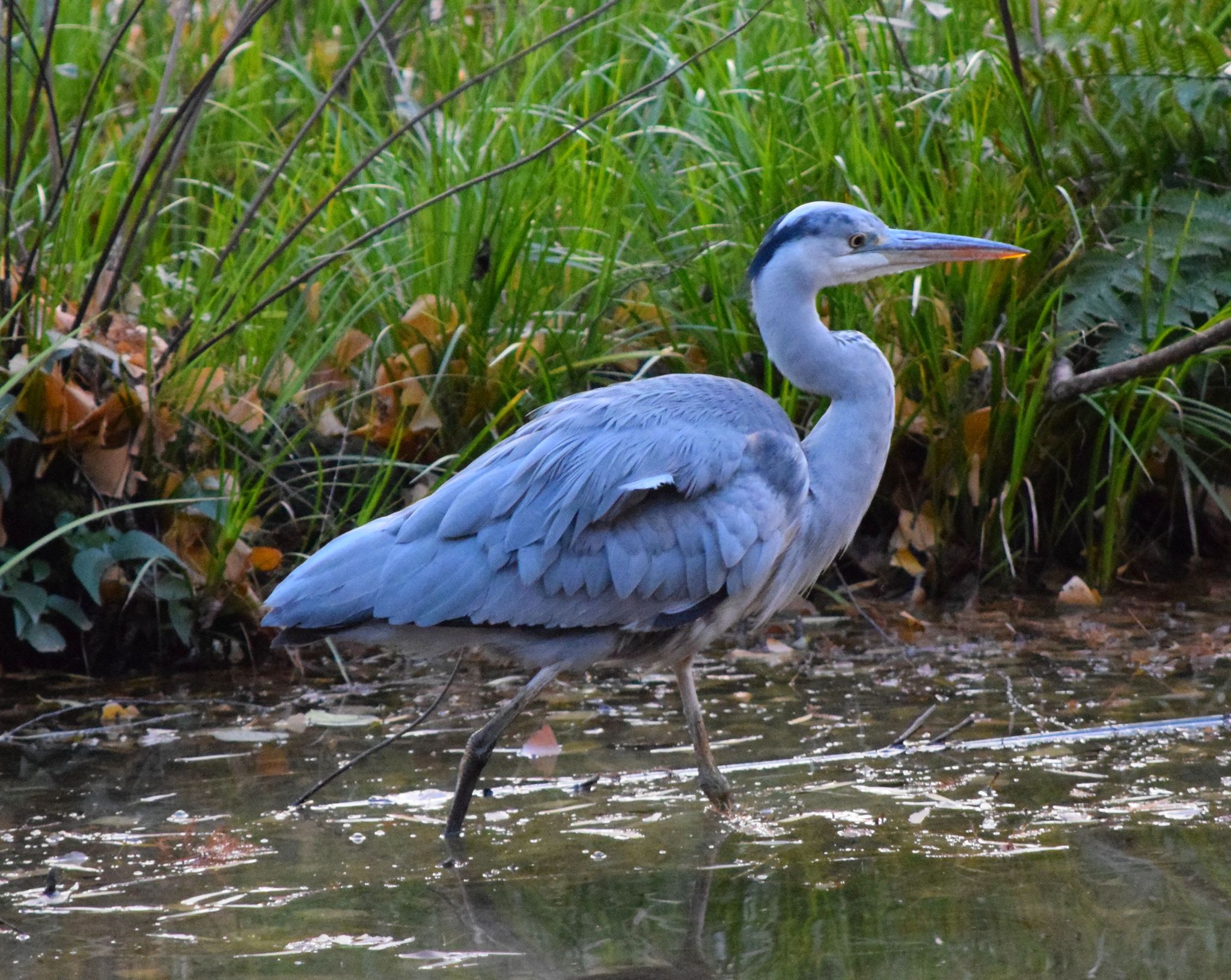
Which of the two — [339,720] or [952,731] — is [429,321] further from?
[952,731]

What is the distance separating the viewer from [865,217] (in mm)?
4094

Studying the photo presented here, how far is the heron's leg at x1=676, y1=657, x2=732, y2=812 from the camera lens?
3.69 metres

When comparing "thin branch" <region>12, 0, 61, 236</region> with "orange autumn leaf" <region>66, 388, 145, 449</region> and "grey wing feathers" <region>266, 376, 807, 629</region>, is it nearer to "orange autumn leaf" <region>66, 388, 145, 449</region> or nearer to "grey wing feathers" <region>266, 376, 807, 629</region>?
"orange autumn leaf" <region>66, 388, 145, 449</region>

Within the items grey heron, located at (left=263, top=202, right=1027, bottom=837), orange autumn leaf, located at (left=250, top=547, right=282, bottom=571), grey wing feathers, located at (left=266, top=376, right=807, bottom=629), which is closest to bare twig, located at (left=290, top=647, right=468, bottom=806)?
grey heron, located at (left=263, top=202, right=1027, bottom=837)

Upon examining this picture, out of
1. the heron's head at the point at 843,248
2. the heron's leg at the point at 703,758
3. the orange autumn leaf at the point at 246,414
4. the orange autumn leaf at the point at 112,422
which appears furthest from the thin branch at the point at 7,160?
the heron's leg at the point at 703,758

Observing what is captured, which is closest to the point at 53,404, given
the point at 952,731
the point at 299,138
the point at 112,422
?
the point at 112,422

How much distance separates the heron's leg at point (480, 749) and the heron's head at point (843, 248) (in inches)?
47.4

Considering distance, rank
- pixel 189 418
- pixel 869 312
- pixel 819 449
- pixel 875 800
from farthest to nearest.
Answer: pixel 869 312 < pixel 189 418 < pixel 819 449 < pixel 875 800

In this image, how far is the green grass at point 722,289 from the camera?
16.4 feet

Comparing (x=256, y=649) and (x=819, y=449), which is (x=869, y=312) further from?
(x=256, y=649)

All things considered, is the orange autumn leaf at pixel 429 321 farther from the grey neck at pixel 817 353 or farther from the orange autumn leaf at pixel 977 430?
the orange autumn leaf at pixel 977 430

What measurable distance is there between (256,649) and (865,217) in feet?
7.68

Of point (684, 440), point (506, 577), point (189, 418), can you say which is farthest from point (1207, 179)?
point (189, 418)

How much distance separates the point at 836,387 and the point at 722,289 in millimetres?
1373
